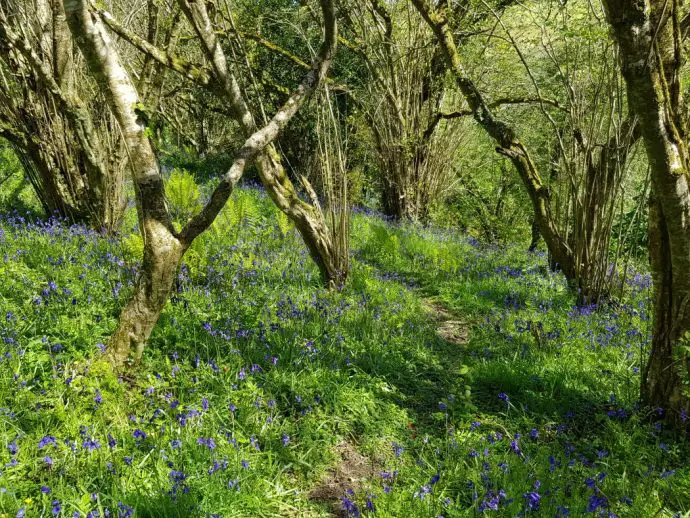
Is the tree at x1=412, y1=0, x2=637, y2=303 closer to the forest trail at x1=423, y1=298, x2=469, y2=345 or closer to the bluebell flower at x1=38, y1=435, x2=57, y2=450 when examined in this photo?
the forest trail at x1=423, y1=298, x2=469, y2=345

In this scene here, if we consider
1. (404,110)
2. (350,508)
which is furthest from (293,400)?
(404,110)

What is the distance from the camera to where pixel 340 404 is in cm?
327

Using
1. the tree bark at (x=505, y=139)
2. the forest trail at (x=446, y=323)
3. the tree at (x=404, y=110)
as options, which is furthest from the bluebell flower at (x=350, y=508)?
the tree at (x=404, y=110)

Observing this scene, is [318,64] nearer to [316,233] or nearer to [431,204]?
[316,233]

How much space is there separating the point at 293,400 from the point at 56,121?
4.91 meters

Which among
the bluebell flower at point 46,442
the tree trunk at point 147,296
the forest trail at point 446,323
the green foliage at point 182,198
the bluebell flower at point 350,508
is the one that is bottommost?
the bluebell flower at point 350,508

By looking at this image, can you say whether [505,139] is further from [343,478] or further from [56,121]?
[56,121]

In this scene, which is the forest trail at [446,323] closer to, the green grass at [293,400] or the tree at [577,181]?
the green grass at [293,400]

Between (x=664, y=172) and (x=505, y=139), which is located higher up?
(x=505, y=139)

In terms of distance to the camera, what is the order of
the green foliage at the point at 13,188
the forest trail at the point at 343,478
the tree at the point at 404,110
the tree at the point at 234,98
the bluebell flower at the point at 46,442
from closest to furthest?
the bluebell flower at the point at 46,442
the forest trail at the point at 343,478
the tree at the point at 234,98
the green foliage at the point at 13,188
the tree at the point at 404,110

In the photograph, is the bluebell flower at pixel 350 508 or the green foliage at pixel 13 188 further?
the green foliage at pixel 13 188

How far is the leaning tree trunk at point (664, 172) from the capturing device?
2.43m

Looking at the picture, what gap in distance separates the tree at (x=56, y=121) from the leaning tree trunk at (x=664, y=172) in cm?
568

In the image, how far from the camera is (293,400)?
10.5 ft
